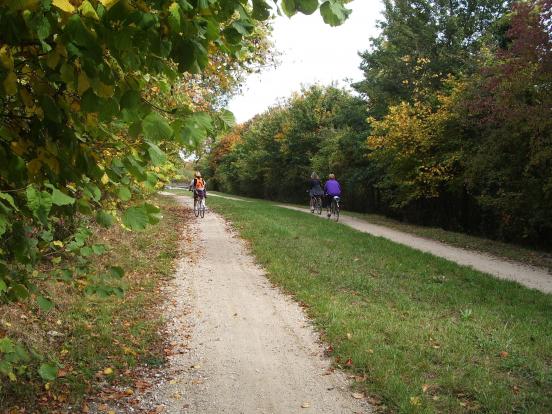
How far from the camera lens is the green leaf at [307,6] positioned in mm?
1967

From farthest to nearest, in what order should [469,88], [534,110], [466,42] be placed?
[466,42] < [469,88] < [534,110]

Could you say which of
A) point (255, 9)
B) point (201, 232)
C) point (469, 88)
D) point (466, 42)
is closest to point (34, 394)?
point (255, 9)

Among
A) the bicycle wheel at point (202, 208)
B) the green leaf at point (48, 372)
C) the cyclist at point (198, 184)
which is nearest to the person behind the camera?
the green leaf at point (48, 372)

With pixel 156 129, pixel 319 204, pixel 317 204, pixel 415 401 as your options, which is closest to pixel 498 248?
pixel 319 204

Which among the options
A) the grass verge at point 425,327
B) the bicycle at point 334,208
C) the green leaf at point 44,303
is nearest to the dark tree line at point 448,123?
the bicycle at point 334,208

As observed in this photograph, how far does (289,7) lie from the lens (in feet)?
6.59

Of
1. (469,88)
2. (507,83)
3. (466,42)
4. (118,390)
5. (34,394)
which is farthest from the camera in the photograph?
(466,42)

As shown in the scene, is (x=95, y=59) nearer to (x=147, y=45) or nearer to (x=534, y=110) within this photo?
(x=147, y=45)

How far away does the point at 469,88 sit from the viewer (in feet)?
57.5

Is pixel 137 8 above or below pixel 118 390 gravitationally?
above

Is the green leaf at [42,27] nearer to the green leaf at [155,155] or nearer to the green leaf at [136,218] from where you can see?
the green leaf at [155,155]

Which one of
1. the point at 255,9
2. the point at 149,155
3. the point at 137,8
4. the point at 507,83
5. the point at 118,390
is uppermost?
the point at 507,83

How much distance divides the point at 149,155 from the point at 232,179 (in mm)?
56165

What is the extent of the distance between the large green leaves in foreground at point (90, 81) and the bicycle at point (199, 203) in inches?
683
